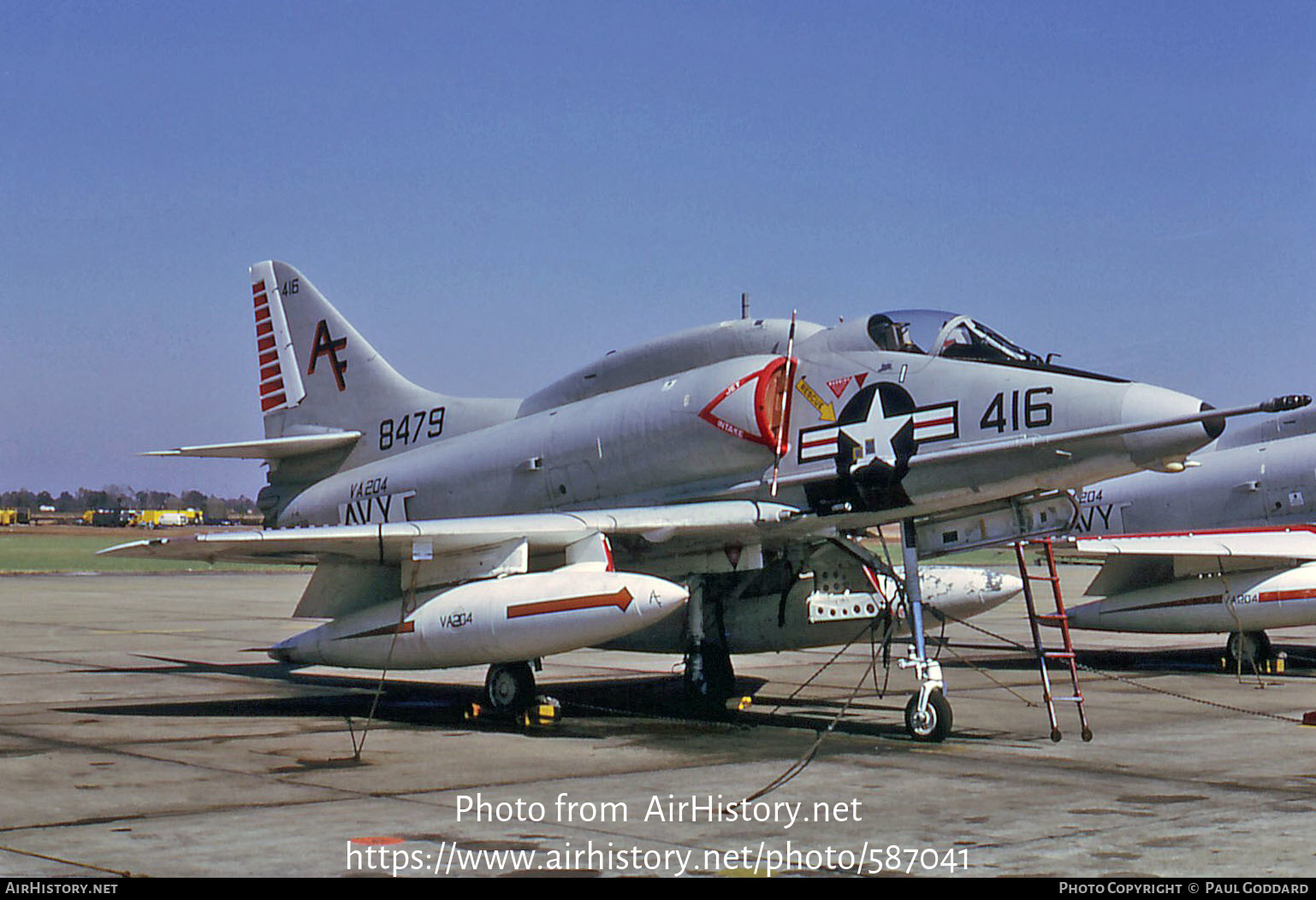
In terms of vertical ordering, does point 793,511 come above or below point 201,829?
above

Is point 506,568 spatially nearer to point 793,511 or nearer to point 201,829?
point 793,511

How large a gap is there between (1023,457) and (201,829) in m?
6.74

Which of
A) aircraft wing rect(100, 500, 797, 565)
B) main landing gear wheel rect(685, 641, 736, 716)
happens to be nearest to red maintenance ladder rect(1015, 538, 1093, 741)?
aircraft wing rect(100, 500, 797, 565)

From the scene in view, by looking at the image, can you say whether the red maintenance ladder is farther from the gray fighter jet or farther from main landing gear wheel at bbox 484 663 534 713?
the gray fighter jet

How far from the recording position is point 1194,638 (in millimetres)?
24656

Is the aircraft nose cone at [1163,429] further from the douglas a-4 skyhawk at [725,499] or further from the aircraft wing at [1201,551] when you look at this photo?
the aircraft wing at [1201,551]

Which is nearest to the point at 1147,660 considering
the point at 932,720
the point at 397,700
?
the point at 932,720

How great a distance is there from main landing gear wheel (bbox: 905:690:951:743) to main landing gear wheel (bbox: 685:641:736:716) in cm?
256

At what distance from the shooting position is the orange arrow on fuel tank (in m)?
11.5

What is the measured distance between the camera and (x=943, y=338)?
471 inches

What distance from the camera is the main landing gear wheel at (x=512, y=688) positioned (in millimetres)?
12914

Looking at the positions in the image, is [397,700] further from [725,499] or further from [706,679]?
[725,499]

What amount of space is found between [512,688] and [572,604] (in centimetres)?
172
